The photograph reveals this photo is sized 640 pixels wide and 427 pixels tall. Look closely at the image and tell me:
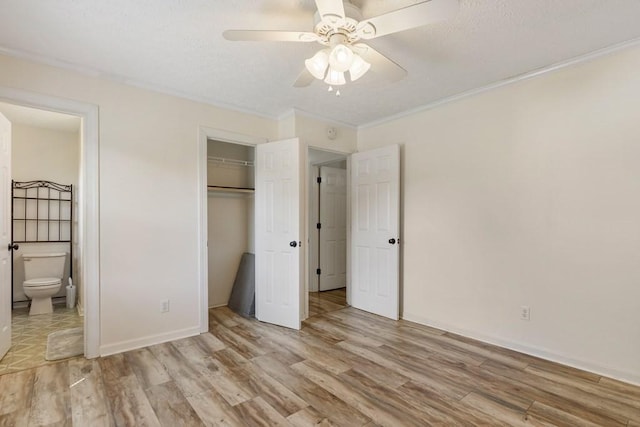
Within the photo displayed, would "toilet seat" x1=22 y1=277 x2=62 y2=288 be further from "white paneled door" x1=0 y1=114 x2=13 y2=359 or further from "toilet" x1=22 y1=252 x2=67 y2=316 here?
"white paneled door" x1=0 y1=114 x2=13 y2=359

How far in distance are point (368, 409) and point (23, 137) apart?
5142mm

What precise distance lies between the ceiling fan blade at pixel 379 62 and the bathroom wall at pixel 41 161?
14.3 ft

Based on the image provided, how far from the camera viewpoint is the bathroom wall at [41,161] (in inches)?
160

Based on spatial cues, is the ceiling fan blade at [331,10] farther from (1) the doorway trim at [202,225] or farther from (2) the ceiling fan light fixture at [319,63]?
(1) the doorway trim at [202,225]

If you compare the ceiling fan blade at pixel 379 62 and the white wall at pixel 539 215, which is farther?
the white wall at pixel 539 215

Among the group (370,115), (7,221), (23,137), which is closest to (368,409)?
(370,115)

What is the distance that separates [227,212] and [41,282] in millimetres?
2253

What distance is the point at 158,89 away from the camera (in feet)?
9.75

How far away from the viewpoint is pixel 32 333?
10.4ft

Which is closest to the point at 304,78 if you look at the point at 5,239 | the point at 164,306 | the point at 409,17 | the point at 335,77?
the point at 335,77

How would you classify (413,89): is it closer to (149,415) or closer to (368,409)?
(368,409)

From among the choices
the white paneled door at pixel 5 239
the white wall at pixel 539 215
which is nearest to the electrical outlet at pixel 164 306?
the white paneled door at pixel 5 239

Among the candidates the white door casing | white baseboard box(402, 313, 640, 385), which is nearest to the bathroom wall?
the white door casing

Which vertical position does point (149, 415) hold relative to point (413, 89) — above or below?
below
